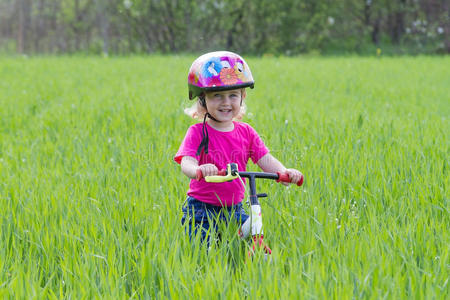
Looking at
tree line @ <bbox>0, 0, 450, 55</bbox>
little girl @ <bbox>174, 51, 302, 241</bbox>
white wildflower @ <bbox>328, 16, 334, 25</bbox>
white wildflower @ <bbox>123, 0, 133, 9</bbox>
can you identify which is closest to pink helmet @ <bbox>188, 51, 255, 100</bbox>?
little girl @ <bbox>174, 51, 302, 241</bbox>

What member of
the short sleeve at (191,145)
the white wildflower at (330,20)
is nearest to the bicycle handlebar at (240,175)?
the short sleeve at (191,145)

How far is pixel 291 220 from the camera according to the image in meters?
2.36

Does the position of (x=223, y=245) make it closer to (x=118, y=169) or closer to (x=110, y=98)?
(x=118, y=169)

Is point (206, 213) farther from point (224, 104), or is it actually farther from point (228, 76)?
point (228, 76)

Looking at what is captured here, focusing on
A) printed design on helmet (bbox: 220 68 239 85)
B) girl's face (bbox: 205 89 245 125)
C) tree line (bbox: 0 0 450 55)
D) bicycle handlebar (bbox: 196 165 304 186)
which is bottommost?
bicycle handlebar (bbox: 196 165 304 186)

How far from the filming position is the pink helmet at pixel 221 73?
2135mm

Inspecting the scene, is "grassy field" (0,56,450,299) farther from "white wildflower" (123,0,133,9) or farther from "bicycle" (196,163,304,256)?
"white wildflower" (123,0,133,9)

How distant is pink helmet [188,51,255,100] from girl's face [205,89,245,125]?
0.29 ft

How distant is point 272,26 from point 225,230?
1805cm

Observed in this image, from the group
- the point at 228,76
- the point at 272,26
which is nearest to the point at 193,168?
the point at 228,76

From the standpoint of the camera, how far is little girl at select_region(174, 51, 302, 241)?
2158 millimetres

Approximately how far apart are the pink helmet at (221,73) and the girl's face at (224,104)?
87 mm

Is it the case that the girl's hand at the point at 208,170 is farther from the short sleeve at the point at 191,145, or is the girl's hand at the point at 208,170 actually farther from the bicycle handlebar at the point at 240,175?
the short sleeve at the point at 191,145

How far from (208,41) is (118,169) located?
15.9 m
